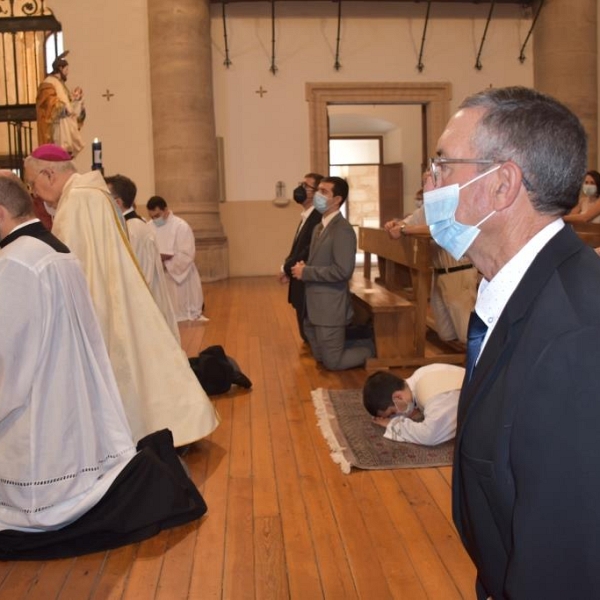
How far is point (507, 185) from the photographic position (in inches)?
58.9

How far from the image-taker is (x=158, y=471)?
352cm

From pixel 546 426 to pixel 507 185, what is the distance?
49 cm

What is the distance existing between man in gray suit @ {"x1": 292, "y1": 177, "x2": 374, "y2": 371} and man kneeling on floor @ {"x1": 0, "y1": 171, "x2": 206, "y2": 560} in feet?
10.6

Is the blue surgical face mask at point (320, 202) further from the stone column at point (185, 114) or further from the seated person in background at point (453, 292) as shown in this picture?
the stone column at point (185, 114)

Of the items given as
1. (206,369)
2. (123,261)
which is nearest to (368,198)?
(206,369)

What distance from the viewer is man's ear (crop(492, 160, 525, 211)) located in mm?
1476

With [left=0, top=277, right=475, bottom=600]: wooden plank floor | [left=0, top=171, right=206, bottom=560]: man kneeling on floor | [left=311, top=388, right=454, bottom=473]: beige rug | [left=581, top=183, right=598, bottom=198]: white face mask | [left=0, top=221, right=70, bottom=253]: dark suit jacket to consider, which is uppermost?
[left=581, top=183, right=598, bottom=198]: white face mask

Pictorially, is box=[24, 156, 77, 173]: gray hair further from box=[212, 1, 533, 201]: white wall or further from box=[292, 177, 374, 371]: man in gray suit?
box=[212, 1, 533, 201]: white wall

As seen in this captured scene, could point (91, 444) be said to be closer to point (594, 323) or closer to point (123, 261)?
point (123, 261)

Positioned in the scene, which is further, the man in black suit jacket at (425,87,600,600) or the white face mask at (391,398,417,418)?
the white face mask at (391,398,417,418)

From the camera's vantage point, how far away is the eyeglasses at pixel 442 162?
1517 mm

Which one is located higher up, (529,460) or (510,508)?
(529,460)

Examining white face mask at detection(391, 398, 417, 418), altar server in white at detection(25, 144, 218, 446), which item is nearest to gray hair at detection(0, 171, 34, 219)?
altar server in white at detection(25, 144, 218, 446)

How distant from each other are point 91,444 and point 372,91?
12.1 meters
